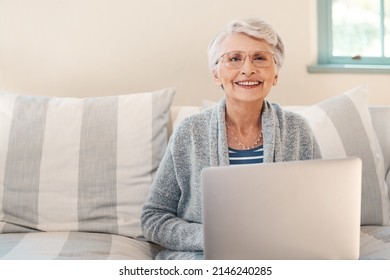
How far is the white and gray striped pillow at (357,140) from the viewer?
183 centimetres

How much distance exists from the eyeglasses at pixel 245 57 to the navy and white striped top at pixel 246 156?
21 cm

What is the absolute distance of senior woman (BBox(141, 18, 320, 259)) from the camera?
4.99ft

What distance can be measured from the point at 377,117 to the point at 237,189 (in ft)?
3.37

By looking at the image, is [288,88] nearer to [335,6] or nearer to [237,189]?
[335,6]

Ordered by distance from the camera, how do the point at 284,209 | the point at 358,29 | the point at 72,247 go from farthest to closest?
the point at 358,29
the point at 72,247
the point at 284,209

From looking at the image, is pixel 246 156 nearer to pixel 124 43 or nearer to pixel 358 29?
pixel 124 43

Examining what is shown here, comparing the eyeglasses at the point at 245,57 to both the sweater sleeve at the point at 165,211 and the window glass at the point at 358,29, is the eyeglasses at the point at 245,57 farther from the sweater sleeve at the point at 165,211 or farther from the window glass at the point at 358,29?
the window glass at the point at 358,29

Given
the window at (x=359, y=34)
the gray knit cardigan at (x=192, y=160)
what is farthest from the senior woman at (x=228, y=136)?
the window at (x=359, y=34)

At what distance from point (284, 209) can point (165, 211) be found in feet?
1.88

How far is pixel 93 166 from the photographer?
178 centimetres

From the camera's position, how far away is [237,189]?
43.7 inches

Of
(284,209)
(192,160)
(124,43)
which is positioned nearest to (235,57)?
(192,160)

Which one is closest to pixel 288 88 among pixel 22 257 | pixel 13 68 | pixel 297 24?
pixel 297 24

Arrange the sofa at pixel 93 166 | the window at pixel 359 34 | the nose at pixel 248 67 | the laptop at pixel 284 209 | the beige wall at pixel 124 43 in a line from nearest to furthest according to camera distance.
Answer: the laptop at pixel 284 209 < the nose at pixel 248 67 < the sofa at pixel 93 166 < the beige wall at pixel 124 43 < the window at pixel 359 34
